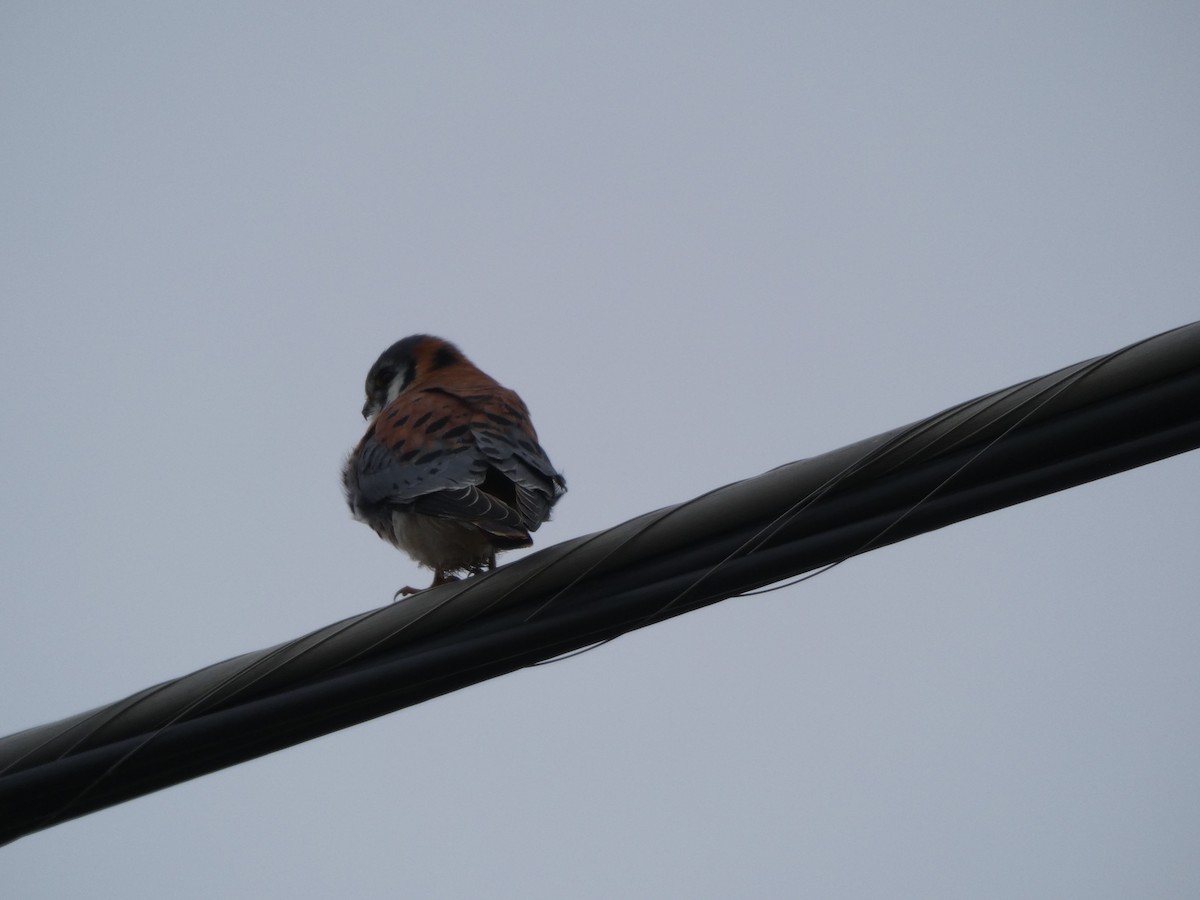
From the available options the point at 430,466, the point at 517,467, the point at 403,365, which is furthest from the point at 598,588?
the point at 403,365

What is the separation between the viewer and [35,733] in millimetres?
2639

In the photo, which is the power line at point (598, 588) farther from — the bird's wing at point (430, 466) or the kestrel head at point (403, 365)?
the kestrel head at point (403, 365)

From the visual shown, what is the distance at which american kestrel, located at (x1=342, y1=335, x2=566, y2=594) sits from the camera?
4.01 meters

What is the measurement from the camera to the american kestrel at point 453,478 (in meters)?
4.01

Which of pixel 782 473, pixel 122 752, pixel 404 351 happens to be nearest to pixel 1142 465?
pixel 782 473

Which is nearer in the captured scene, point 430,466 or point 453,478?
point 453,478

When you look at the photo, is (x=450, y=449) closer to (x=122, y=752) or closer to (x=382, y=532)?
(x=382, y=532)

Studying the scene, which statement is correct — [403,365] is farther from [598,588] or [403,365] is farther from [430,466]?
[598,588]

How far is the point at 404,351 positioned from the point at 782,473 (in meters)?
4.44

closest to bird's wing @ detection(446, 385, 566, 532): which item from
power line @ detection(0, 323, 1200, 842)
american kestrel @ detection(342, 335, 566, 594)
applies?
american kestrel @ detection(342, 335, 566, 594)

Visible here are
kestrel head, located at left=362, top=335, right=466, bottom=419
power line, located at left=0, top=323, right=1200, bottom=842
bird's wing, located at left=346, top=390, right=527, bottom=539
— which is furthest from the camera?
kestrel head, located at left=362, top=335, right=466, bottom=419

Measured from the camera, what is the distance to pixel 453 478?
13.4 feet

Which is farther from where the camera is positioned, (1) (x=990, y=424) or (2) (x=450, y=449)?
(2) (x=450, y=449)

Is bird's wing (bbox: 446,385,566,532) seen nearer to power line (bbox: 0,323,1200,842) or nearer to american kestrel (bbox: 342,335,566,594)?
american kestrel (bbox: 342,335,566,594)
